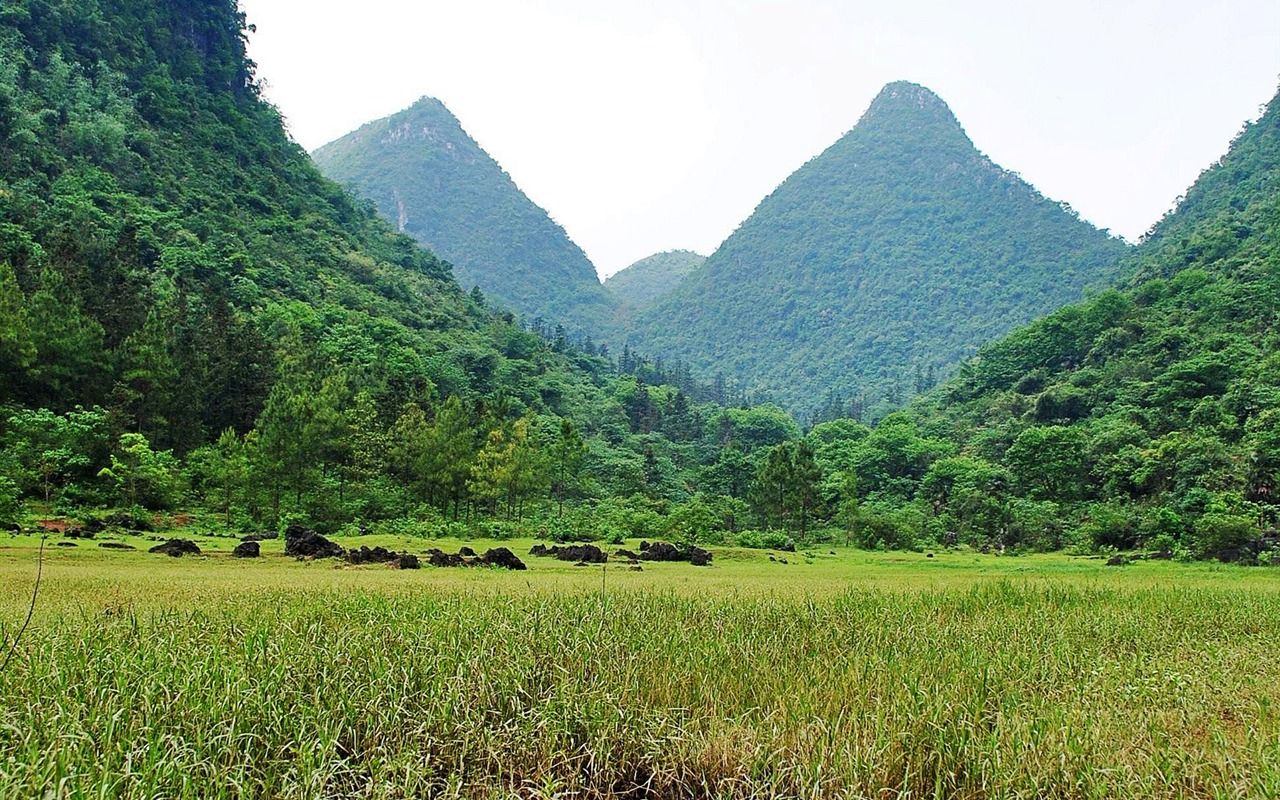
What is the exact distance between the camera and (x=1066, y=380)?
55.4 m

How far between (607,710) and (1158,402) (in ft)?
163

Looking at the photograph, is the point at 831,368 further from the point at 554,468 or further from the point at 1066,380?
the point at 554,468

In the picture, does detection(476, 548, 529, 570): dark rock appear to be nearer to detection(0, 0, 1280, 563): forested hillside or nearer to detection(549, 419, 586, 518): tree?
detection(0, 0, 1280, 563): forested hillside

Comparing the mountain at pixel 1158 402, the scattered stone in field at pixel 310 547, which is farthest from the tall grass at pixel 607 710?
the mountain at pixel 1158 402

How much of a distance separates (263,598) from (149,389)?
96.5ft

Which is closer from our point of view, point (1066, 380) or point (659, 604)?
point (659, 604)

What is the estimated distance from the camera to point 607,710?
14.9ft

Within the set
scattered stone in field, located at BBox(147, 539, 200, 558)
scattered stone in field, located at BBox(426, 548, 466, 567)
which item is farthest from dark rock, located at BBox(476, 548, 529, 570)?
scattered stone in field, located at BBox(147, 539, 200, 558)

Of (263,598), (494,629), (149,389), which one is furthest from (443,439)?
(494,629)

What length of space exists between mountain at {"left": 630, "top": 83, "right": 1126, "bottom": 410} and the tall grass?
10236cm

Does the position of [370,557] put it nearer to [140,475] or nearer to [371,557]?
[371,557]

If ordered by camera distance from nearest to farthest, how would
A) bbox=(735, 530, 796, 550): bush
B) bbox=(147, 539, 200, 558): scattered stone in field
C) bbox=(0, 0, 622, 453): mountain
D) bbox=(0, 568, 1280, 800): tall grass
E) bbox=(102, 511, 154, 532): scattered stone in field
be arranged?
1. bbox=(0, 568, 1280, 800): tall grass
2. bbox=(147, 539, 200, 558): scattered stone in field
3. bbox=(102, 511, 154, 532): scattered stone in field
4. bbox=(0, 0, 622, 453): mountain
5. bbox=(735, 530, 796, 550): bush

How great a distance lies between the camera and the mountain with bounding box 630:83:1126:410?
13550 centimetres

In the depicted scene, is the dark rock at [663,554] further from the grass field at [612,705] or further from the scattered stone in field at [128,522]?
the scattered stone in field at [128,522]
